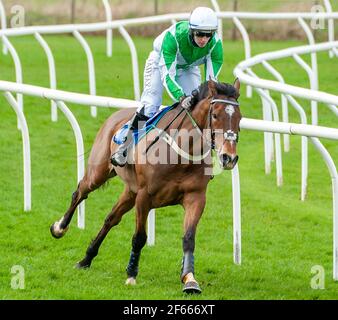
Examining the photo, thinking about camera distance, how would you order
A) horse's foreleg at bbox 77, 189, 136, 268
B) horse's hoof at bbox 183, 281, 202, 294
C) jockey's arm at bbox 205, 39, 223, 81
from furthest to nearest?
horse's foreleg at bbox 77, 189, 136, 268 < jockey's arm at bbox 205, 39, 223, 81 < horse's hoof at bbox 183, 281, 202, 294

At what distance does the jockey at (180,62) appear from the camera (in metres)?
7.55

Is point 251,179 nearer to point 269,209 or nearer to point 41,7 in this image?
point 269,209

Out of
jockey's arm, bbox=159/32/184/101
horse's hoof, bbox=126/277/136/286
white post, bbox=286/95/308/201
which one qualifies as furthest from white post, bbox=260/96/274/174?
horse's hoof, bbox=126/277/136/286

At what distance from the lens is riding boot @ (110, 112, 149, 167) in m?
8.02

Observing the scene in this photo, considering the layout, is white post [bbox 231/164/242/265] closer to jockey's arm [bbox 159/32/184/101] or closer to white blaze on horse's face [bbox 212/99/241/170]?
jockey's arm [bbox 159/32/184/101]

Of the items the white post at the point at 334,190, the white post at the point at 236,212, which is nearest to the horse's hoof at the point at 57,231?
the white post at the point at 236,212

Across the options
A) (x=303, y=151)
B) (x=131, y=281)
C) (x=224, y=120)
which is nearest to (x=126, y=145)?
(x=131, y=281)

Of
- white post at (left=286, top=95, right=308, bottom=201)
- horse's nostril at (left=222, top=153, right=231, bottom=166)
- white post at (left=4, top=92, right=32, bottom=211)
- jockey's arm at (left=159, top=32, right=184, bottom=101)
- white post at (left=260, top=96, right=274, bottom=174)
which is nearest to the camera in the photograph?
horse's nostril at (left=222, top=153, right=231, bottom=166)

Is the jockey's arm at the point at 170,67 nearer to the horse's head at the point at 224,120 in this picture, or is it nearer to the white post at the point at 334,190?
the horse's head at the point at 224,120

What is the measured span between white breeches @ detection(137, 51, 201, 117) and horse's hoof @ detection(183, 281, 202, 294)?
1.28m

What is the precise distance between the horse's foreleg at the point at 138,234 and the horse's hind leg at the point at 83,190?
85 cm

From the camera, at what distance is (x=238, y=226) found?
8188 millimetres

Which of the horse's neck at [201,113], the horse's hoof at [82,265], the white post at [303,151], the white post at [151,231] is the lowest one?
the horse's hoof at [82,265]

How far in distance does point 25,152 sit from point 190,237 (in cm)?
217
